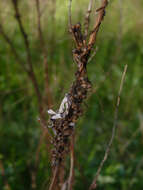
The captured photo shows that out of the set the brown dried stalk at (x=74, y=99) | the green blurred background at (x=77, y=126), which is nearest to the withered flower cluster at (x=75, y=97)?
the brown dried stalk at (x=74, y=99)

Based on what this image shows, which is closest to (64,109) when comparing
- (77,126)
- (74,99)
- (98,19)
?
(74,99)

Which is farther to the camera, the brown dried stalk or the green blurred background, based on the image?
the green blurred background

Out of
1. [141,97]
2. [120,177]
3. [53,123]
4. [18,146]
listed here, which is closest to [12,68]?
[18,146]

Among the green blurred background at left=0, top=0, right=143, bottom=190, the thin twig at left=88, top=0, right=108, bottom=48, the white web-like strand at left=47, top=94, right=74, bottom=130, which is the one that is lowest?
the white web-like strand at left=47, top=94, right=74, bottom=130

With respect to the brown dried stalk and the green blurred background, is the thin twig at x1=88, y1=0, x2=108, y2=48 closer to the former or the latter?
the brown dried stalk

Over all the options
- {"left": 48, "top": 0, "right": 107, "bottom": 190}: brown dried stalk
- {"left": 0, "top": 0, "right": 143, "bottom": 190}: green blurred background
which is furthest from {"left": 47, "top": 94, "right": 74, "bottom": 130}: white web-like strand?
{"left": 0, "top": 0, "right": 143, "bottom": 190}: green blurred background

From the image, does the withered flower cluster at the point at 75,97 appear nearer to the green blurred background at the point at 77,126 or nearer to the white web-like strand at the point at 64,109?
the white web-like strand at the point at 64,109

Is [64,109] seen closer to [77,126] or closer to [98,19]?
[98,19]

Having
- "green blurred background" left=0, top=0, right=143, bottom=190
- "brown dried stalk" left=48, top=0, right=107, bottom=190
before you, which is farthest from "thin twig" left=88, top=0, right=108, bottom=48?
"green blurred background" left=0, top=0, right=143, bottom=190

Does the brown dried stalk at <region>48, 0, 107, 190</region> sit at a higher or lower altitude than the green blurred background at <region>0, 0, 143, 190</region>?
lower
